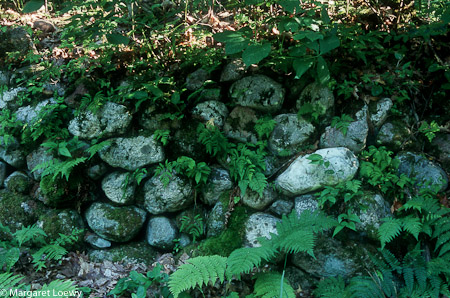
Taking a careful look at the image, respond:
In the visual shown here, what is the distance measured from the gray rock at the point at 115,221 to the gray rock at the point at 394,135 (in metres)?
3.46

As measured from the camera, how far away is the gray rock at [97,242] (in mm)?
4543

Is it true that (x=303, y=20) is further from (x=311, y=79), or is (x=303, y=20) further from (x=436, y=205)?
(x=436, y=205)

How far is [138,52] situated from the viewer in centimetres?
520

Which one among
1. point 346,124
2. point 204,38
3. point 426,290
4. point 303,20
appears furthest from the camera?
point 204,38

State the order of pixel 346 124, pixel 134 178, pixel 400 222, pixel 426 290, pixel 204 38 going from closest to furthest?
pixel 426 290
pixel 400 222
pixel 346 124
pixel 134 178
pixel 204 38

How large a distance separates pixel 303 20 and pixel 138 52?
2.64 metres

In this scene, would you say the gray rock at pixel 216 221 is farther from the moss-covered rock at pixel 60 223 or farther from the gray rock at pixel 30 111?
the gray rock at pixel 30 111

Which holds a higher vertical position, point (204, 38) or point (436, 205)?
point (204, 38)

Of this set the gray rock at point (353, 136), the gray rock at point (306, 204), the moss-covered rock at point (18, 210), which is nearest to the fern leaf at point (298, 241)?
the gray rock at point (306, 204)

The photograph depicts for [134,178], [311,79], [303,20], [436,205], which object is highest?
[303,20]

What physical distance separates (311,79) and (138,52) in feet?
8.86

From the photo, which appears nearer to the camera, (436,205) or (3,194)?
(436,205)

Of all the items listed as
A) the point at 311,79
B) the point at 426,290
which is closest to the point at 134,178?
the point at 311,79

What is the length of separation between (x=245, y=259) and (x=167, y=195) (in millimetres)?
1805
